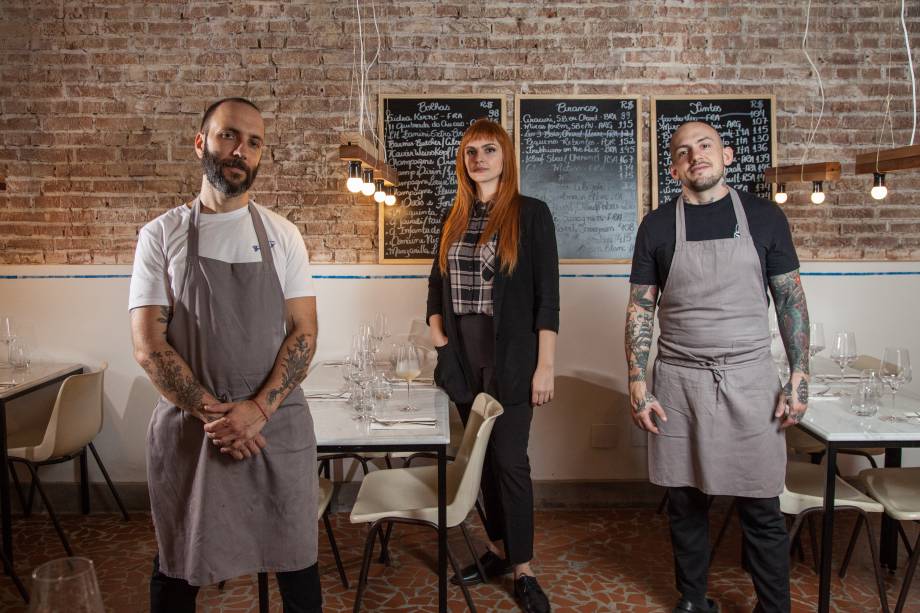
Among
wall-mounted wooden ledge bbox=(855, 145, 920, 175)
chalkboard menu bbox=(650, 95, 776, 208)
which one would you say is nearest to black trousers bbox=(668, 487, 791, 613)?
wall-mounted wooden ledge bbox=(855, 145, 920, 175)

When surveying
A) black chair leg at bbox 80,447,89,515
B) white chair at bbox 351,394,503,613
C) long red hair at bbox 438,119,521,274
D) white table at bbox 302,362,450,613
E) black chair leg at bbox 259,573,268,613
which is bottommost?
black chair leg at bbox 80,447,89,515

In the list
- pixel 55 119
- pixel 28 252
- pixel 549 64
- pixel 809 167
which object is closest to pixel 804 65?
pixel 809 167

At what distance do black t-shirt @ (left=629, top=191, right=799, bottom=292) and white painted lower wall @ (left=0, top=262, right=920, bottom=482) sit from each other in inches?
53.8

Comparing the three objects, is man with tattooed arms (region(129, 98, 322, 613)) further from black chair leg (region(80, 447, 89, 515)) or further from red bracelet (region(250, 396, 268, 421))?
black chair leg (region(80, 447, 89, 515))

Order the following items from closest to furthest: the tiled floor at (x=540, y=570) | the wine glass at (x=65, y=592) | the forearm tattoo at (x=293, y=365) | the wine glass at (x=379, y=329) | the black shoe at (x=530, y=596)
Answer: the wine glass at (x=65, y=592) < the forearm tattoo at (x=293, y=365) < the black shoe at (x=530, y=596) < the tiled floor at (x=540, y=570) < the wine glass at (x=379, y=329)

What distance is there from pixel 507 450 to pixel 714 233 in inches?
44.6

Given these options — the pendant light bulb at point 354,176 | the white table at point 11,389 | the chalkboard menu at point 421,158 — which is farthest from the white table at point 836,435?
the white table at point 11,389

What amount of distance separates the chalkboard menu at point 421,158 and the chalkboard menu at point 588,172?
12.0 inches

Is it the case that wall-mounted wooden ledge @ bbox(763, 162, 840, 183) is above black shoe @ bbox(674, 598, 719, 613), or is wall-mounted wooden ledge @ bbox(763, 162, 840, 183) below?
above

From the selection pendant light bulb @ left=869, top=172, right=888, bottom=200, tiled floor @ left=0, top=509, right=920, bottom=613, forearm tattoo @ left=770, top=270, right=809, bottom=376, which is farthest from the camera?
pendant light bulb @ left=869, top=172, right=888, bottom=200

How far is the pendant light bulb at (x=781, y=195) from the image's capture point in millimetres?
3860

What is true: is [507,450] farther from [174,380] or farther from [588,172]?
[588,172]

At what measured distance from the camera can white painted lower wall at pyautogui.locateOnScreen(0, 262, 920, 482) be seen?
397cm

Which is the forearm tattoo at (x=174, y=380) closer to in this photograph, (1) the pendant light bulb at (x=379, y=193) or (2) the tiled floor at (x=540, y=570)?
(2) the tiled floor at (x=540, y=570)
